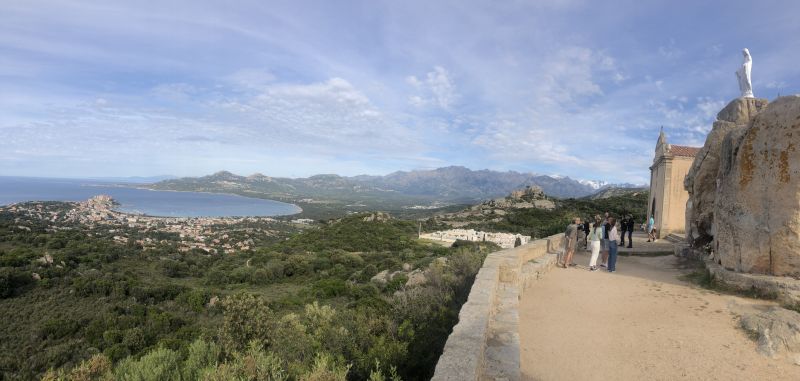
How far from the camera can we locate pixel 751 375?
4168 mm

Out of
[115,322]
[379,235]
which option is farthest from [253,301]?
[379,235]

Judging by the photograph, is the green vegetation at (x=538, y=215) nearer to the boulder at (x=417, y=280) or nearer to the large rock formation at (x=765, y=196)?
the boulder at (x=417, y=280)

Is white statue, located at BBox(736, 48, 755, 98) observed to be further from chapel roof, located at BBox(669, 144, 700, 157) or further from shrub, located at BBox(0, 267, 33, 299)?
shrub, located at BBox(0, 267, 33, 299)

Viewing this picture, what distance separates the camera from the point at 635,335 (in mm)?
5348

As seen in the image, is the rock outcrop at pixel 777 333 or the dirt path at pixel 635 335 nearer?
the dirt path at pixel 635 335

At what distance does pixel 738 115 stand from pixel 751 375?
1440 cm

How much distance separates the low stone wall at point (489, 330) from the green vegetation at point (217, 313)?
0.70 meters

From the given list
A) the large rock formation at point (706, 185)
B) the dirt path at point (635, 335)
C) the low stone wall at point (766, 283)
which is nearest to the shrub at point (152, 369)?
the dirt path at point (635, 335)

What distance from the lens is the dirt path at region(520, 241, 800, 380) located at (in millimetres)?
4285

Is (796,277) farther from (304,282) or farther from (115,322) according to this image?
(304,282)

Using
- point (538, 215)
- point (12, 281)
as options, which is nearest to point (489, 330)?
point (12, 281)

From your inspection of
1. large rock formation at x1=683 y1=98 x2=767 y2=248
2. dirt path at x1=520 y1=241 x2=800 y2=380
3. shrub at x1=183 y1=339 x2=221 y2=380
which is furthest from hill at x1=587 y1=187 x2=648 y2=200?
shrub at x1=183 y1=339 x2=221 y2=380

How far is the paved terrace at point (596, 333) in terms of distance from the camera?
13.5 ft

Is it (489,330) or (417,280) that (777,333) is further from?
(417,280)
